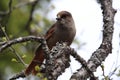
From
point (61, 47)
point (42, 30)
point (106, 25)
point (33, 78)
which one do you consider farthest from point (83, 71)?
point (42, 30)

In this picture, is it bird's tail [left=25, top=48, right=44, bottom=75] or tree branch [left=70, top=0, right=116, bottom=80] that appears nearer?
tree branch [left=70, top=0, right=116, bottom=80]

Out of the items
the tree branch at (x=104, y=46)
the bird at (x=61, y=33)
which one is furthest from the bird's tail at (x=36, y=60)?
the tree branch at (x=104, y=46)

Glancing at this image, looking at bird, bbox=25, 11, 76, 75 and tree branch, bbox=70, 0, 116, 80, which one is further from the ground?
bird, bbox=25, 11, 76, 75

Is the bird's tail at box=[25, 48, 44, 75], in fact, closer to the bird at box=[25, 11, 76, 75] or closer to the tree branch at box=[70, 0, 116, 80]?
the bird at box=[25, 11, 76, 75]

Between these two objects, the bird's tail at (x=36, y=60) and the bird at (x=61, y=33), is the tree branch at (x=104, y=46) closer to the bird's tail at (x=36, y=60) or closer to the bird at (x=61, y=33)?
the bird at (x=61, y=33)

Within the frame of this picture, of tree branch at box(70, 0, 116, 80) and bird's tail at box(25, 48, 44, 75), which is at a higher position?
bird's tail at box(25, 48, 44, 75)

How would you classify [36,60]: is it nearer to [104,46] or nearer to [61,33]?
[61,33]

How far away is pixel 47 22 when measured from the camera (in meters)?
9.65

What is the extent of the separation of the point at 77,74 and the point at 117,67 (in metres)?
0.65

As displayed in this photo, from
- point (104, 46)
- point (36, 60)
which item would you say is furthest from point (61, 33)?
point (104, 46)

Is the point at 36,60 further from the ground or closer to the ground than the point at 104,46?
further from the ground

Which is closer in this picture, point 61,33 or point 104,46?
point 104,46

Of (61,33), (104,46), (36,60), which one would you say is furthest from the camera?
(36,60)

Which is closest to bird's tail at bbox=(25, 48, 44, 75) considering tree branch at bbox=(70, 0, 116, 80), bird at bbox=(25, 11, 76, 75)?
bird at bbox=(25, 11, 76, 75)
